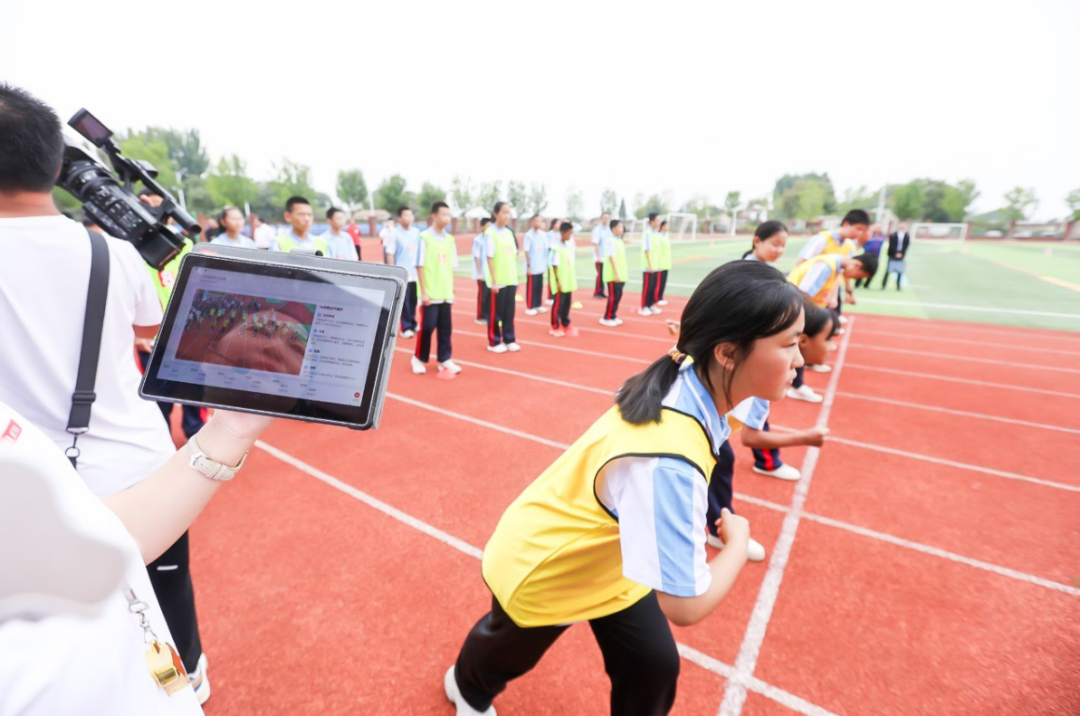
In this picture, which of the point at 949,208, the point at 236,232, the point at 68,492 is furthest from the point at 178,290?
the point at 949,208

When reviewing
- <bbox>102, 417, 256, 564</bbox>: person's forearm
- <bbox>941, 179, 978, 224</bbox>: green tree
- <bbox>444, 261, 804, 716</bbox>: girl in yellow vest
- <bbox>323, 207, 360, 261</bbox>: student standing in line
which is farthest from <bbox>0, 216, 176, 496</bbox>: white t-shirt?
<bbox>941, 179, 978, 224</bbox>: green tree

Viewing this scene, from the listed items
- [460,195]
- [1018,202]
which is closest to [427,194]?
[460,195]

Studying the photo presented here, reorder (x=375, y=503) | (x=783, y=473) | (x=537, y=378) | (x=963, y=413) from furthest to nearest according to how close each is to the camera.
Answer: (x=537, y=378), (x=963, y=413), (x=783, y=473), (x=375, y=503)

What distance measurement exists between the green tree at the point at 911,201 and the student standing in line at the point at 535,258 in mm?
58250

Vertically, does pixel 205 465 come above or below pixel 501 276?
above

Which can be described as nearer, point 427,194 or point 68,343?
point 68,343

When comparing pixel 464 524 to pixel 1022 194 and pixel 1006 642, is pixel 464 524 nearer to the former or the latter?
pixel 1006 642

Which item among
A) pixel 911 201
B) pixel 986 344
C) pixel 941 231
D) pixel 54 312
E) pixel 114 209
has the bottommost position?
pixel 941 231

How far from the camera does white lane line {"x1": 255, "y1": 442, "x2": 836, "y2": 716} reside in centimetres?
209

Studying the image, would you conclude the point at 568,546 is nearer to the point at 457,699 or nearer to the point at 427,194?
the point at 457,699

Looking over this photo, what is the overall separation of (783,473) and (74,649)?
164 inches

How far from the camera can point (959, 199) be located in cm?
4981

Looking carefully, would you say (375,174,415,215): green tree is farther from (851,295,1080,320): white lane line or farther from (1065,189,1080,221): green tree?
(1065,189,1080,221): green tree

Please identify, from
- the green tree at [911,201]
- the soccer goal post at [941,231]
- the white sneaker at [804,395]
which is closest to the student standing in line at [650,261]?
the white sneaker at [804,395]
